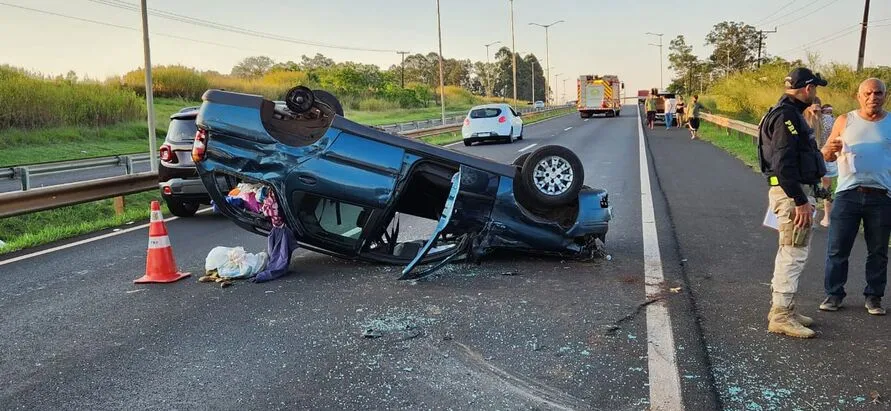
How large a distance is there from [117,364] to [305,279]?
206cm

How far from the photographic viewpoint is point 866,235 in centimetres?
475

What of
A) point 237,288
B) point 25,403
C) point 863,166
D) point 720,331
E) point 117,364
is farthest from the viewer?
point 237,288

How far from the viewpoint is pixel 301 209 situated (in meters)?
5.92

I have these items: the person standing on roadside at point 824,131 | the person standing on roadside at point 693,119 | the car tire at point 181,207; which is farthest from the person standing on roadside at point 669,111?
the car tire at point 181,207

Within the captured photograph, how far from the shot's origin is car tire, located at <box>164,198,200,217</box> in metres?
9.94

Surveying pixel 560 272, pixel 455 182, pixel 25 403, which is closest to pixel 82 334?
pixel 25 403

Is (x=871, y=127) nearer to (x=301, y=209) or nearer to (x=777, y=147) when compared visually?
(x=777, y=147)

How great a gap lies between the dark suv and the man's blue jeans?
7.62 meters

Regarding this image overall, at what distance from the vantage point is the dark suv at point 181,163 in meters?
9.35

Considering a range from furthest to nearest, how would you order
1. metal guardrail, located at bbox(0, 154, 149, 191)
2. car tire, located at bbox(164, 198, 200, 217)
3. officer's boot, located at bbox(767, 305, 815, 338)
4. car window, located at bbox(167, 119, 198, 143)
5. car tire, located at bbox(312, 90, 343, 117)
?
metal guardrail, located at bbox(0, 154, 149, 191)
car tire, located at bbox(164, 198, 200, 217)
car window, located at bbox(167, 119, 198, 143)
car tire, located at bbox(312, 90, 343, 117)
officer's boot, located at bbox(767, 305, 815, 338)

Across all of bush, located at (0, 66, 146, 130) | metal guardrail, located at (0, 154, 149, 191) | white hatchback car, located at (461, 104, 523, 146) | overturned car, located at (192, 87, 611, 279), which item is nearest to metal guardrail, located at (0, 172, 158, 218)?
metal guardrail, located at (0, 154, 149, 191)

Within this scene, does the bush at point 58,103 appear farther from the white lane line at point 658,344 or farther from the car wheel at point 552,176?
the white lane line at point 658,344

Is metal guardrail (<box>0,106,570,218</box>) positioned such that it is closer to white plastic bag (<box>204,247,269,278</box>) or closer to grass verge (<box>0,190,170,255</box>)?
grass verge (<box>0,190,170,255</box>)

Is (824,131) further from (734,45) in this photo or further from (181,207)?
(734,45)
